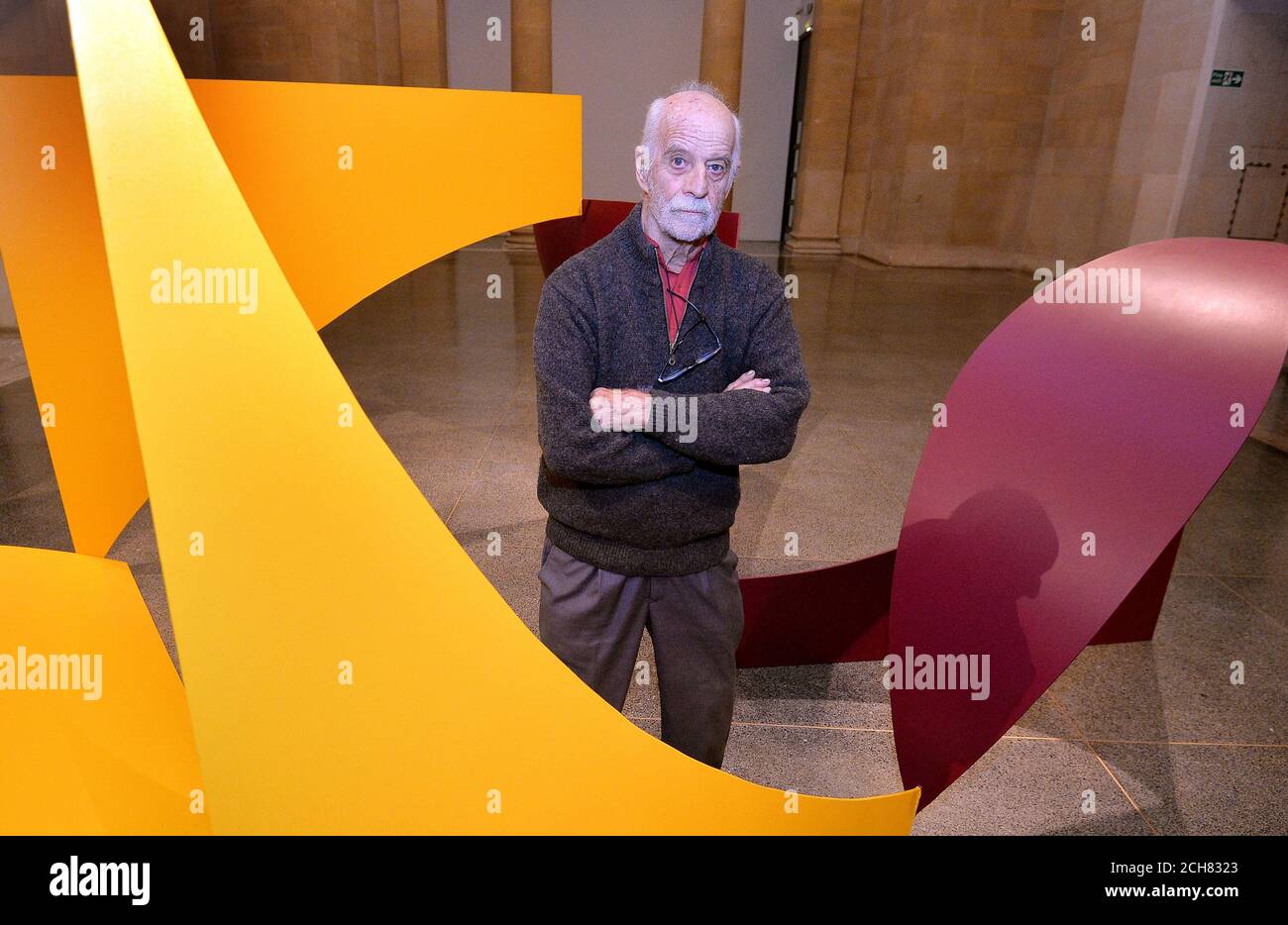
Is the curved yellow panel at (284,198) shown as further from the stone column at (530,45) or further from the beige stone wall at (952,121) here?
the beige stone wall at (952,121)

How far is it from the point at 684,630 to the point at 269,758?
3.42 feet

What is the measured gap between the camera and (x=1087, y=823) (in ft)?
8.72

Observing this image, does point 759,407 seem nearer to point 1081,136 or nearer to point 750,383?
point 750,383

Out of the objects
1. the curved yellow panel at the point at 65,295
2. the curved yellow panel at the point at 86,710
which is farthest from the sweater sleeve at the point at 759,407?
the curved yellow panel at the point at 65,295

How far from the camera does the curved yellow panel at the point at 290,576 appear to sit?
1244 millimetres

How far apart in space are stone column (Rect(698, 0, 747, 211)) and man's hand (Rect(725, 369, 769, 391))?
1291 centimetres

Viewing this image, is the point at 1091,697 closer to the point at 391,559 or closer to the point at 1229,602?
the point at 1229,602

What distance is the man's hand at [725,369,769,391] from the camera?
198 centimetres

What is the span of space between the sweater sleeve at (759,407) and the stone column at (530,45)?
41.9ft

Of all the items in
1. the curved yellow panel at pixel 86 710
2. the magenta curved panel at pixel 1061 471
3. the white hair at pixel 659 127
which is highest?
the white hair at pixel 659 127

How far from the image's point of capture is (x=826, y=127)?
15742mm

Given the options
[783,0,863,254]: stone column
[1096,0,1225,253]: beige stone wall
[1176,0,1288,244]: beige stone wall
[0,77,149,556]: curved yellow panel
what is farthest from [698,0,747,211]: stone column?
[0,77,149,556]: curved yellow panel

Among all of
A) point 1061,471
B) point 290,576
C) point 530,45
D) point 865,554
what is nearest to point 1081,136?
point 530,45

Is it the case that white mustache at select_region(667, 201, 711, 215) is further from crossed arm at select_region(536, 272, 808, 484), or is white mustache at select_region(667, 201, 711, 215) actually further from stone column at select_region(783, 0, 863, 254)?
stone column at select_region(783, 0, 863, 254)
